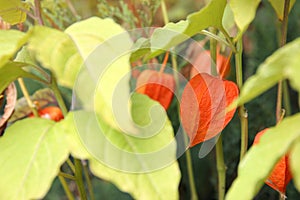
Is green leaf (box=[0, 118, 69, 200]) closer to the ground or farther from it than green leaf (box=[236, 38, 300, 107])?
closer to the ground

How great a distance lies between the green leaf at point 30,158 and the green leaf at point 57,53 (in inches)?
2.1

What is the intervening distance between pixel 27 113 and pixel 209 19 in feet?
1.18

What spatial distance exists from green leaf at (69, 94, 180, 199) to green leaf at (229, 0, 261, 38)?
0.08 m

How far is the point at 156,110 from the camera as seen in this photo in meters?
0.38

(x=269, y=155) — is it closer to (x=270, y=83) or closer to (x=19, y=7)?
(x=270, y=83)

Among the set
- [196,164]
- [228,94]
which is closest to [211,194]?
[196,164]

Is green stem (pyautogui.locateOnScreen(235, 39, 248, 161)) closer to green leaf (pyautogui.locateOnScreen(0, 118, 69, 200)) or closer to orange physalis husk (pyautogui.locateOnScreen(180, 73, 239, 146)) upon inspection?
orange physalis husk (pyautogui.locateOnScreen(180, 73, 239, 146))

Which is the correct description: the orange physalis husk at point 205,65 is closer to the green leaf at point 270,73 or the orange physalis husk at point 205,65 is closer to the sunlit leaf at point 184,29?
the sunlit leaf at point 184,29

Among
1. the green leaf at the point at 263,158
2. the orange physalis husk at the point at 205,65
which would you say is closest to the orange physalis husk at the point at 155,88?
the orange physalis husk at the point at 205,65

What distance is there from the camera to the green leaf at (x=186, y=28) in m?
0.35

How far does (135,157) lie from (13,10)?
17 cm

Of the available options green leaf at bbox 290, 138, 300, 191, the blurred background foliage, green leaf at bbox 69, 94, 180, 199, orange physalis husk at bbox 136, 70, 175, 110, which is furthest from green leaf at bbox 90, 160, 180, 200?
the blurred background foliage

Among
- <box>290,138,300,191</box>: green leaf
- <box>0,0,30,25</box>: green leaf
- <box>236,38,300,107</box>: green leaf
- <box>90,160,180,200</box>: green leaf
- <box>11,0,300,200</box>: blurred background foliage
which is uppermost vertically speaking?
<box>236,38,300,107</box>: green leaf

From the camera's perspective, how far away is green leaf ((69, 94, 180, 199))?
33cm
